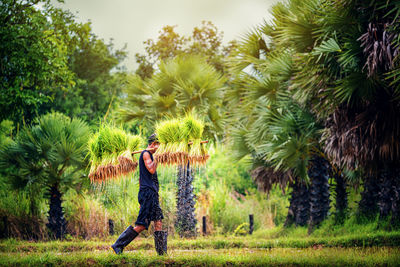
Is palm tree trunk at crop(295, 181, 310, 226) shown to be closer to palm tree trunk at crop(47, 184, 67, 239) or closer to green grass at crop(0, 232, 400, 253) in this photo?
green grass at crop(0, 232, 400, 253)

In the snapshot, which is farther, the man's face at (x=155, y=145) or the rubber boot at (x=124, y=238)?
the man's face at (x=155, y=145)

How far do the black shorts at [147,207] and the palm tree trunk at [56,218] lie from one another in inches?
274

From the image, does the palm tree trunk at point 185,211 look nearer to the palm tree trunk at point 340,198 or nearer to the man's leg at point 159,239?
the palm tree trunk at point 340,198

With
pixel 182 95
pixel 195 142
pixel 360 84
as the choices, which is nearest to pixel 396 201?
pixel 360 84

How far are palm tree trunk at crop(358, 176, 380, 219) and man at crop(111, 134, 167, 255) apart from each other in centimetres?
820

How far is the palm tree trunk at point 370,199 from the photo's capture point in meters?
14.3

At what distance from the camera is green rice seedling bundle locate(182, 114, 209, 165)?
8539 mm

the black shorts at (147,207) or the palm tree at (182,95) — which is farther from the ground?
the palm tree at (182,95)

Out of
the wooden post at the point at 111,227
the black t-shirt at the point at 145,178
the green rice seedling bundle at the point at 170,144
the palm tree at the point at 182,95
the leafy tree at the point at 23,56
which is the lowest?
the wooden post at the point at 111,227

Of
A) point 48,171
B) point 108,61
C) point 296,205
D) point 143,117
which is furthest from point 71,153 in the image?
point 108,61

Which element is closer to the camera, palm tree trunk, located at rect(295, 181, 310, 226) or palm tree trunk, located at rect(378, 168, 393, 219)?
palm tree trunk, located at rect(378, 168, 393, 219)

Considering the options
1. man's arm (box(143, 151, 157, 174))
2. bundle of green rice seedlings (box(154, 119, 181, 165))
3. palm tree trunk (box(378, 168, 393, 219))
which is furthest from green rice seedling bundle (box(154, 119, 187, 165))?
palm tree trunk (box(378, 168, 393, 219))

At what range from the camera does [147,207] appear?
838cm

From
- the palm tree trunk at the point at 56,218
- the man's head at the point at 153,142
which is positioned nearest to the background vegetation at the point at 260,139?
the palm tree trunk at the point at 56,218
